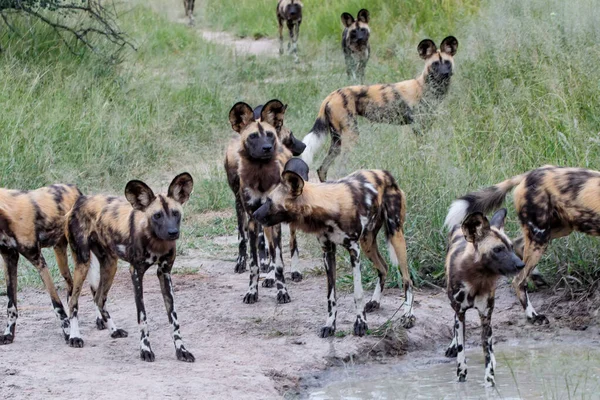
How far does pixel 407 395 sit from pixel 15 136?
4148 millimetres

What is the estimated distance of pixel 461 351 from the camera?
3959 mm

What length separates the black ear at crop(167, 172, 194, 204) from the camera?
13.3 feet

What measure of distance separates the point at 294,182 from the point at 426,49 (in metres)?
3.22

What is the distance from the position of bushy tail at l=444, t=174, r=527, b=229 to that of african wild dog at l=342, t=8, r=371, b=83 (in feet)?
15.6

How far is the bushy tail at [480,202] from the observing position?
14.3 ft

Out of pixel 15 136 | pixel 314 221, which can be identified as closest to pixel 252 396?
pixel 314 221

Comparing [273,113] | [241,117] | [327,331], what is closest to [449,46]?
[273,113]

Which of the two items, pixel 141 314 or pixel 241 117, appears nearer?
pixel 141 314

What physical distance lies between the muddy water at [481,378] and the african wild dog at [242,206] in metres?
1.32

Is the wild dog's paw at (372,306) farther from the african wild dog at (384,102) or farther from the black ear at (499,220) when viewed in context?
the african wild dog at (384,102)

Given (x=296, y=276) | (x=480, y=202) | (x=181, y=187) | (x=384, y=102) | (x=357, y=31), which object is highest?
(x=357, y=31)

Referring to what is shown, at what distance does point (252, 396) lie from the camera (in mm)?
3723

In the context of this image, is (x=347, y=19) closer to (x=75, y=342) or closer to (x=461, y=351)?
(x=75, y=342)

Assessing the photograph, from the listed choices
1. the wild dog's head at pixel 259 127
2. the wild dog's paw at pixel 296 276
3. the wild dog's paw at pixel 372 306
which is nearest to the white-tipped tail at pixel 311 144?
the wild dog's paw at pixel 296 276
